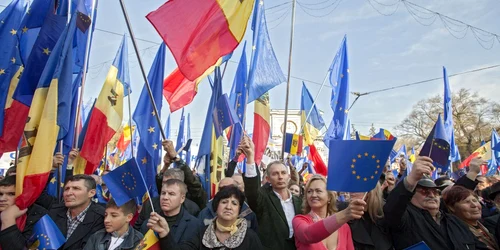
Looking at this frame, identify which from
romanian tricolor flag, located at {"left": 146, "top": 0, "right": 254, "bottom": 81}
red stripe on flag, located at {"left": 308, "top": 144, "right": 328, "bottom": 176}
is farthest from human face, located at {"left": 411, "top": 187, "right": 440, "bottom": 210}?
red stripe on flag, located at {"left": 308, "top": 144, "right": 328, "bottom": 176}

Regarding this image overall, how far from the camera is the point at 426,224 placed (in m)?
3.60

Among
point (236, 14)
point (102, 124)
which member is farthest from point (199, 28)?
point (102, 124)

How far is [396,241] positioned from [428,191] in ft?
1.79

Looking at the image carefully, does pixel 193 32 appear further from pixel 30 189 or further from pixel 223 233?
pixel 30 189

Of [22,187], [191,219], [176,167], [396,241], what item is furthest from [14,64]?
[396,241]

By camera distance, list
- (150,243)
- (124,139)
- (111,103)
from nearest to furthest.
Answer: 1. (150,243)
2. (111,103)
3. (124,139)

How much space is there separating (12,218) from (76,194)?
23.8 inches

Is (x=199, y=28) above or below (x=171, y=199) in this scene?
above

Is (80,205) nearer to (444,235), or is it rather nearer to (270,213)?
(270,213)

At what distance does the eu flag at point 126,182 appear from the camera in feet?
11.4

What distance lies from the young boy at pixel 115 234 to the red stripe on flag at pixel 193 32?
1.55 metres

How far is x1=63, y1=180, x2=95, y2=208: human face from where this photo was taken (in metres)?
3.91

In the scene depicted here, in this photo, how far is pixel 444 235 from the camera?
11.9ft

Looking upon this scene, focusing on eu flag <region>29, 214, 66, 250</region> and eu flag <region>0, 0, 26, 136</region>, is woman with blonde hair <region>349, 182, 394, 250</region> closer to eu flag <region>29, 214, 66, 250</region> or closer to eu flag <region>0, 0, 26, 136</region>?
eu flag <region>29, 214, 66, 250</region>
